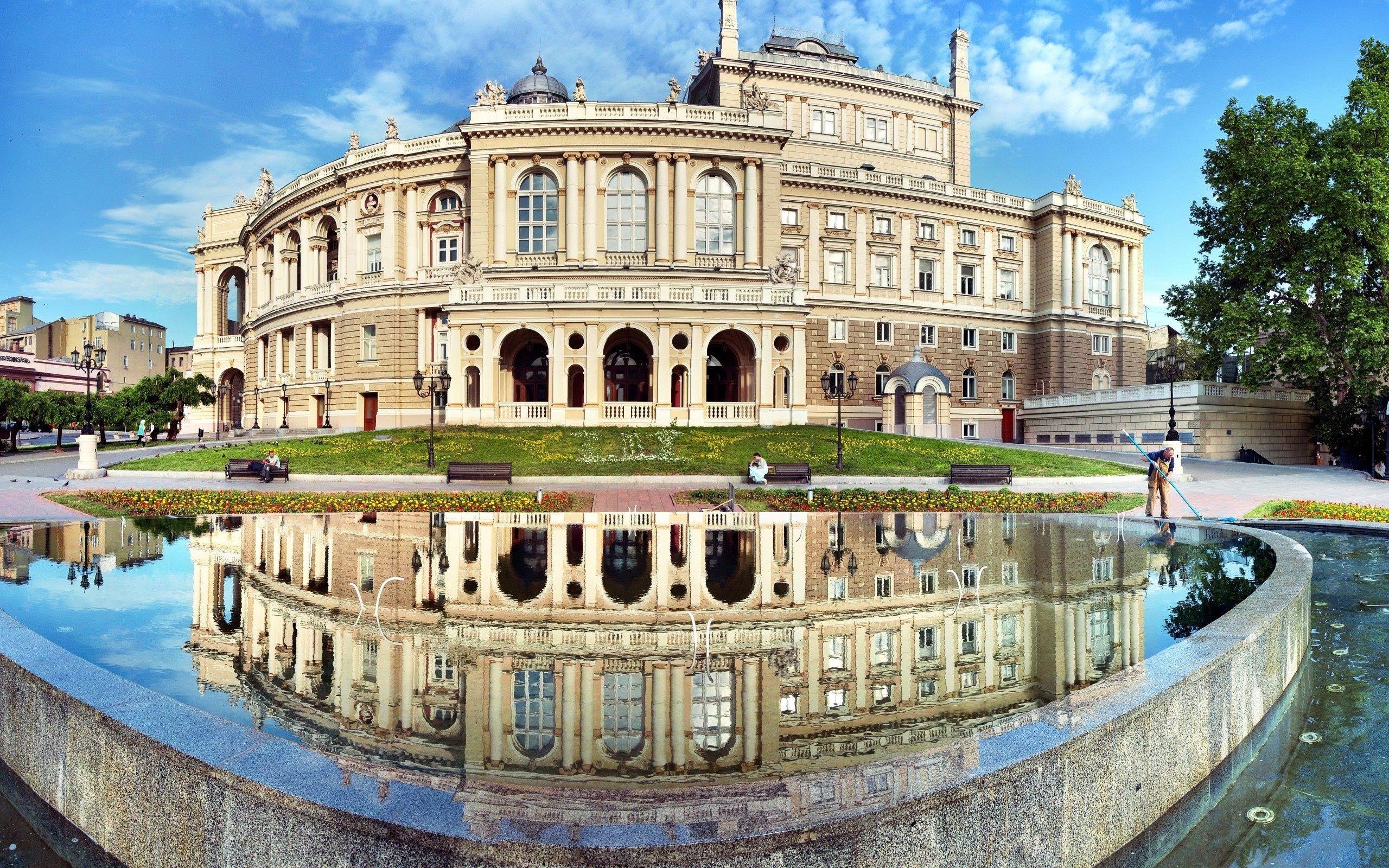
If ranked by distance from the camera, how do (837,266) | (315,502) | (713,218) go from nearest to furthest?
1. (315,502)
2. (713,218)
3. (837,266)

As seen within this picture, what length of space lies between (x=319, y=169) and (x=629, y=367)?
27.9m

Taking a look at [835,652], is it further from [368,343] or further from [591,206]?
[368,343]

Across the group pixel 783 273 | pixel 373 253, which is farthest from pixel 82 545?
pixel 373 253

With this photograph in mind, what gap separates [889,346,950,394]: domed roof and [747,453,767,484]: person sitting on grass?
21930 mm

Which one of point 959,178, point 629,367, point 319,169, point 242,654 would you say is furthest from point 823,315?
point 242,654

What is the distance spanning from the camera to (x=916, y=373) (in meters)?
44.8

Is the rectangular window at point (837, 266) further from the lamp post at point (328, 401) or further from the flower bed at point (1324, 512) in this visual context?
the lamp post at point (328, 401)

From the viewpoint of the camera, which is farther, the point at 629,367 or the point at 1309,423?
the point at 629,367

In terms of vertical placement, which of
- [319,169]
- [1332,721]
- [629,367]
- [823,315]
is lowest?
[1332,721]

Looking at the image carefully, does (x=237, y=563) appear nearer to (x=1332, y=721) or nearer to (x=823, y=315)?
(x=1332, y=721)

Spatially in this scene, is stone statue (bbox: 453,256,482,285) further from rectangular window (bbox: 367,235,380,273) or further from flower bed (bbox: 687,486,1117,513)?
flower bed (bbox: 687,486,1117,513)

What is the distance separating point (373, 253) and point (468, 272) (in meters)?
12.3

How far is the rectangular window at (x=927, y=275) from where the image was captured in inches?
2119

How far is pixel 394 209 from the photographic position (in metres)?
48.4
